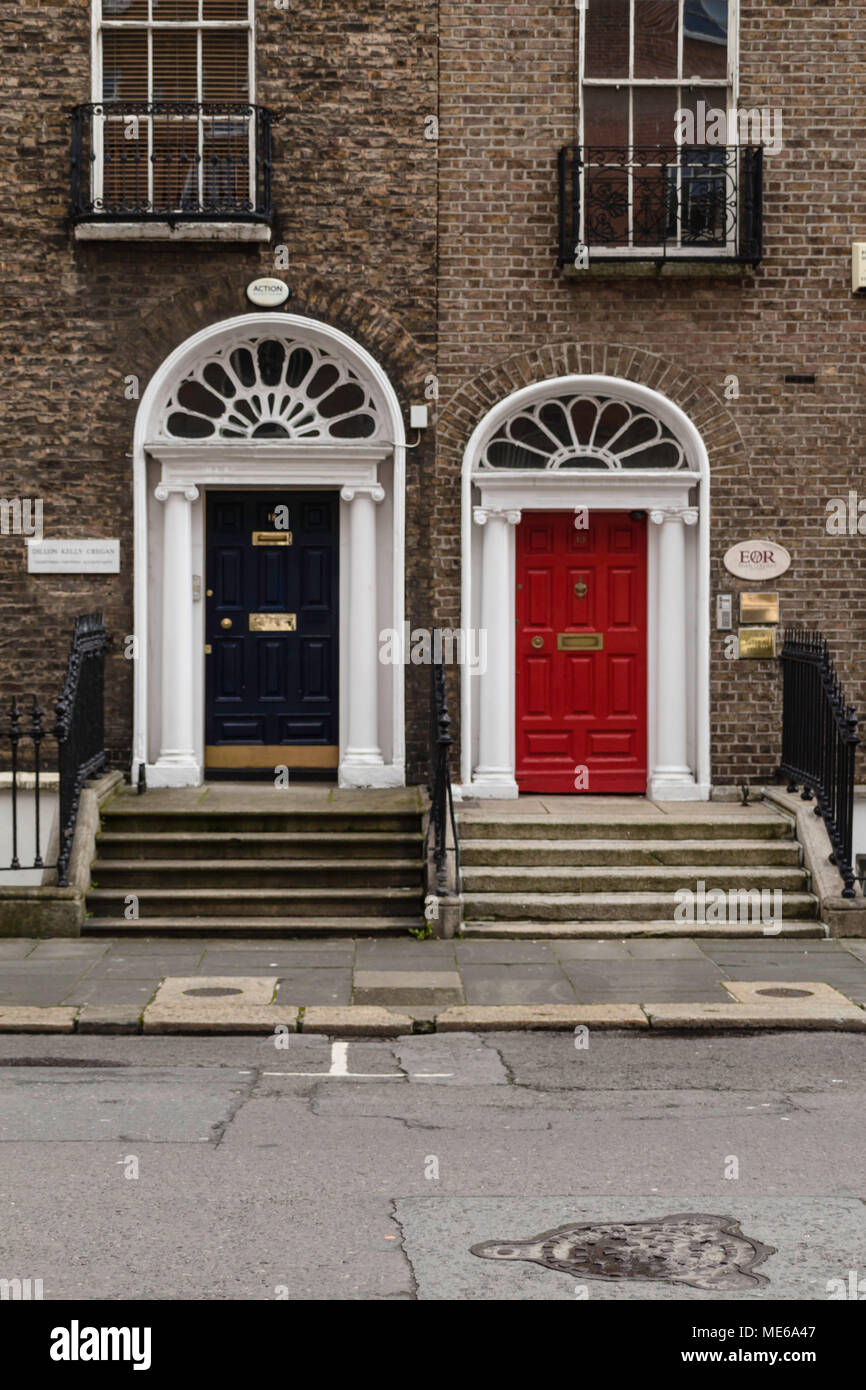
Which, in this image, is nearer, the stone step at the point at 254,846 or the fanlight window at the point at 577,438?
the stone step at the point at 254,846

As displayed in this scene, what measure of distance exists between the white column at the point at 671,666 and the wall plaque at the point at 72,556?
436 centimetres

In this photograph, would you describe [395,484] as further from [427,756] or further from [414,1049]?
[414,1049]

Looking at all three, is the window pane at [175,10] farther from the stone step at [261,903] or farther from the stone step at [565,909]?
the stone step at [565,909]

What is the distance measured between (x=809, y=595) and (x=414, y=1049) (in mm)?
6465

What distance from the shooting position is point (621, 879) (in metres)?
11.9

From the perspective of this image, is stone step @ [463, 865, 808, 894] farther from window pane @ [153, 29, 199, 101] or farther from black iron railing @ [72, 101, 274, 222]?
window pane @ [153, 29, 199, 101]

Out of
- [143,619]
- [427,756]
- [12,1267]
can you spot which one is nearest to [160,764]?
[143,619]

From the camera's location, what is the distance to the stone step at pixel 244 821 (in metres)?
12.3

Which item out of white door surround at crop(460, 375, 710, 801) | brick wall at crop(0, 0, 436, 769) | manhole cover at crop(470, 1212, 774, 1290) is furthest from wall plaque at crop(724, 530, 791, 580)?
manhole cover at crop(470, 1212, 774, 1290)

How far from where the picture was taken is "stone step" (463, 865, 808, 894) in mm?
11883

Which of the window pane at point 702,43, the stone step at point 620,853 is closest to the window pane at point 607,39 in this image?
the window pane at point 702,43

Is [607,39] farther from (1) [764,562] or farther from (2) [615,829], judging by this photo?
(2) [615,829]

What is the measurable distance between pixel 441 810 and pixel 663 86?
6332mm

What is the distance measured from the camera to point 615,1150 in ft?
22.2
